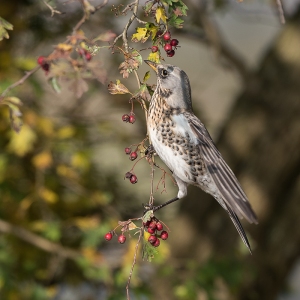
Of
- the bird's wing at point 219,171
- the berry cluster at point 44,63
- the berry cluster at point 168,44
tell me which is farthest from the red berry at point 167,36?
the bird's wing at point 219,171

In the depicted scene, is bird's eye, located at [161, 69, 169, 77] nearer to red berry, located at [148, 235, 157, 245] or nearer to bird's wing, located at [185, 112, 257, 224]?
bird's wing, located at [185, 112, 257, 224]

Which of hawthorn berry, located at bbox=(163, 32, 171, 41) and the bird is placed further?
the bird

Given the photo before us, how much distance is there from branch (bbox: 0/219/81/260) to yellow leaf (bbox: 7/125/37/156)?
56 centimetres

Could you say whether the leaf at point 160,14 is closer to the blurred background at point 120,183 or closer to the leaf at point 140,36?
the leaf at point 140,36

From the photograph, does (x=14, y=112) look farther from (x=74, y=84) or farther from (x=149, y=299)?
(x=149, y=299)

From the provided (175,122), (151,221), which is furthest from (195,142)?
(151,221)

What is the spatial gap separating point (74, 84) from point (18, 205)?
2.86m

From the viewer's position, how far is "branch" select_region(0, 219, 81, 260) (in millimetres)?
4434

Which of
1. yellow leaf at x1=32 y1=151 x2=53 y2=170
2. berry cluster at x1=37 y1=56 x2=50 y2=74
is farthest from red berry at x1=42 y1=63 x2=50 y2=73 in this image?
yellow leaf at x1=32 y1=151 x2=53 y2=170

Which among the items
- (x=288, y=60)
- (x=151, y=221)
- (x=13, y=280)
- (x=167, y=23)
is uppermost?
(x=167, y=23)

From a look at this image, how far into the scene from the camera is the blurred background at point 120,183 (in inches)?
174

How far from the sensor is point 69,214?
16.6 ft

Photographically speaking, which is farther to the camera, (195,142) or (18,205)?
(18,205)

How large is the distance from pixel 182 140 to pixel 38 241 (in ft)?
7.18
